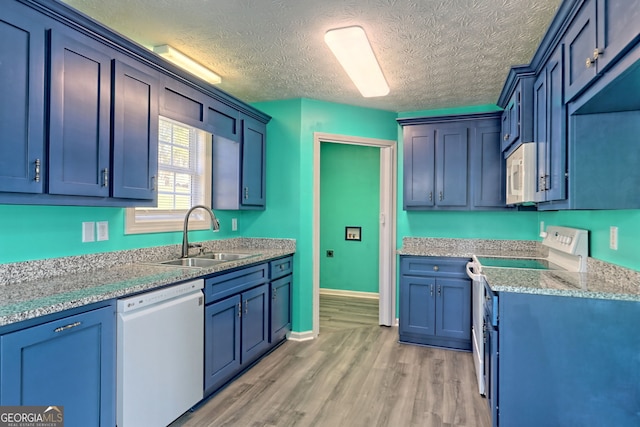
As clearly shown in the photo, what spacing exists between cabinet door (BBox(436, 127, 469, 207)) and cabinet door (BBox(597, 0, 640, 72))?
2.30m

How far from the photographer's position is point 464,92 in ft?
11.6

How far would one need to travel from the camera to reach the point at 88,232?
224cm

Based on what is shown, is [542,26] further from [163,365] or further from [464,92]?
[163,365]

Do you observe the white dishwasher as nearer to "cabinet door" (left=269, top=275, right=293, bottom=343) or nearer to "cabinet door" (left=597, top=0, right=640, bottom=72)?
"cabinet door" (left=269, top=275, right=293, bottom=343)

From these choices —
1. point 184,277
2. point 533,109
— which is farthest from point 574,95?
point 184,277

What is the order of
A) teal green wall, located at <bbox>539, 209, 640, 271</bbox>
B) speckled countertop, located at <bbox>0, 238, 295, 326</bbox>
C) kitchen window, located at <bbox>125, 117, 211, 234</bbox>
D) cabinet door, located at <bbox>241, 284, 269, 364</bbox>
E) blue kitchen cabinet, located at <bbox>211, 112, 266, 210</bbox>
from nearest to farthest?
speckled countertop, located at <bbox>0, 238, 295, 326</bbox>, teal green wall, located at <bbox>539, 209, 640, 271</bbox>, kitchen window, located at <bbox>125, 117, 211, 234</bbox>, cabinet door, located at <bbox>241, 284, 269, 364</bbox>, blue kitchen cabinet, located at <bbox>211, 112, 266, 210</bbox>

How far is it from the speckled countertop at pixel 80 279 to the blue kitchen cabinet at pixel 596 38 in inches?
89.3

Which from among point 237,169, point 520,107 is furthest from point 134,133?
point 520,107

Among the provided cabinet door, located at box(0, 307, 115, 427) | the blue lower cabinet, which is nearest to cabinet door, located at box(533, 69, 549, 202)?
the blue lower cabinet

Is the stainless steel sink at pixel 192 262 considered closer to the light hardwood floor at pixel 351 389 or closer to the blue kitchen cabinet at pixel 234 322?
the blue kitchen cabinet at pixel 234 322

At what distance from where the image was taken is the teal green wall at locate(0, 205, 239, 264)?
6.04 ft

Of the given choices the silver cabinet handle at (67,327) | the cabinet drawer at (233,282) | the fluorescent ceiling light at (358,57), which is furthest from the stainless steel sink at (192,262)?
the fluorescent ceiling light at (358,57)

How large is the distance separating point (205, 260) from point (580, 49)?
274 cm

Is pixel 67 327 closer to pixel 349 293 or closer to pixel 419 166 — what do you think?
pixel 419 166
